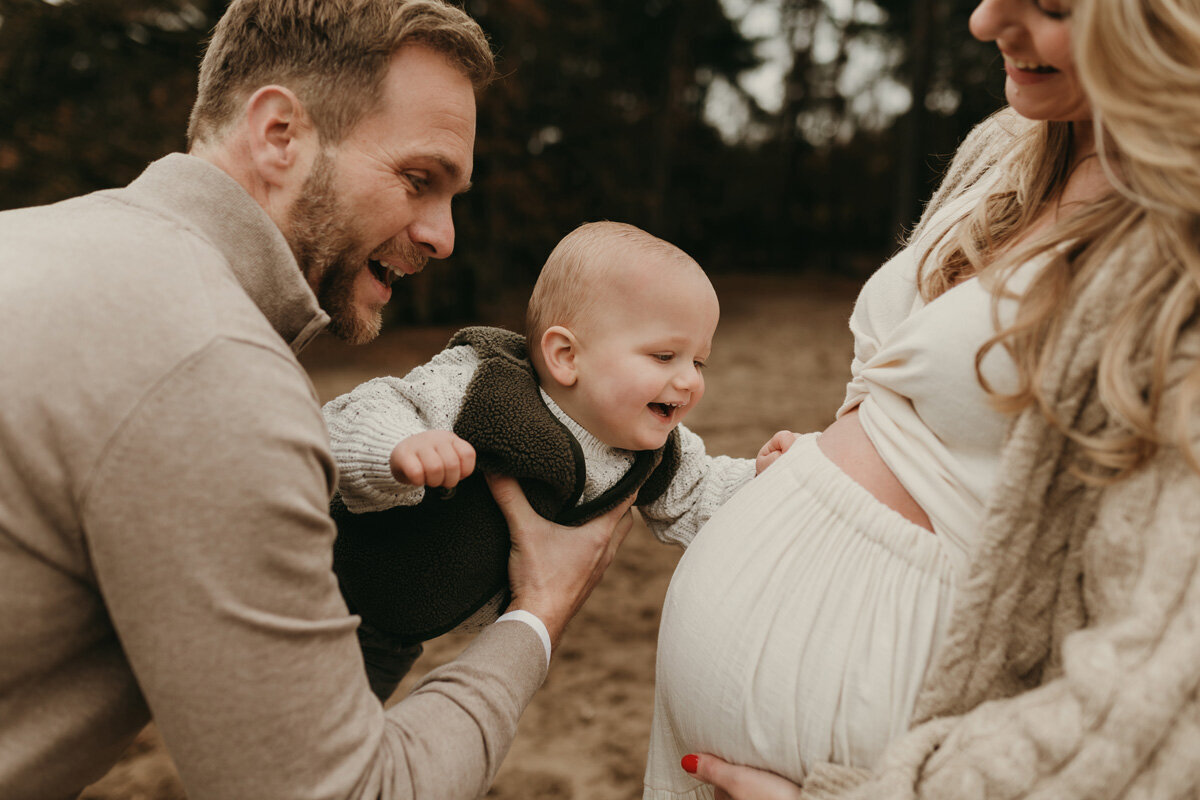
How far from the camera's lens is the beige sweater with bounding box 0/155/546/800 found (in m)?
1.17

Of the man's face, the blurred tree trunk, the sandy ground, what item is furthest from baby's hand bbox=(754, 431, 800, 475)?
the blurred tree trunk

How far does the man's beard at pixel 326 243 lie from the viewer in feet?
5.97

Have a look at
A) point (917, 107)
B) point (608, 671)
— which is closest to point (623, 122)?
point (917, 107)

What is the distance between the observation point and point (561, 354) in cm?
211

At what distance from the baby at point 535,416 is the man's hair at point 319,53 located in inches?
22.7

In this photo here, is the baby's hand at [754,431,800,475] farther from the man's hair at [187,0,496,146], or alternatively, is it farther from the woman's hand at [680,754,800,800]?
the man's hair at [187,0,496,146]

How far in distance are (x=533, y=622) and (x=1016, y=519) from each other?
0.99 m

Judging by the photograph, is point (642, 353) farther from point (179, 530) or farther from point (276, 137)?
point (179, 530)

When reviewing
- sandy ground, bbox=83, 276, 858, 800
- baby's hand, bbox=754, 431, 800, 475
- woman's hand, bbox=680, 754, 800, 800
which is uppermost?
baby's hand, bbox=754, 431, 800, 475

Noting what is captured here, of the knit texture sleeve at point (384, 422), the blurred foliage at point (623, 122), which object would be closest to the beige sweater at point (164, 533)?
the knit texture sleeve at point (384, 422)

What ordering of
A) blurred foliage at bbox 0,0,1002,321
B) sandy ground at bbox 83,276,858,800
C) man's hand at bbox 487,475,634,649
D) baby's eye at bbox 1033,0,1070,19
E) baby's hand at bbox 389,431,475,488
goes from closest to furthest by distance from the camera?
baby's eye at bbox 1033,0,1070,19 → baby's hand at bbox 389,431,475,488 → man's hand at bbox 487,475,634,649 → sandy ground at bbox 83,276,858,800 → blurred foliage at bbox 0,0,1002,321

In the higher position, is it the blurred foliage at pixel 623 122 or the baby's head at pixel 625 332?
the baby's head at pixel 625 332

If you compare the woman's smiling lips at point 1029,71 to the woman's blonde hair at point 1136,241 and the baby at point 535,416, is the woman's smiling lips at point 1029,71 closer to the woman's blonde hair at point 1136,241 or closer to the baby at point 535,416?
the woman's blonde hair at point 1136,241

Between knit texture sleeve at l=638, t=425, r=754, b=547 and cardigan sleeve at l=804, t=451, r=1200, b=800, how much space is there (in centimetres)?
108
